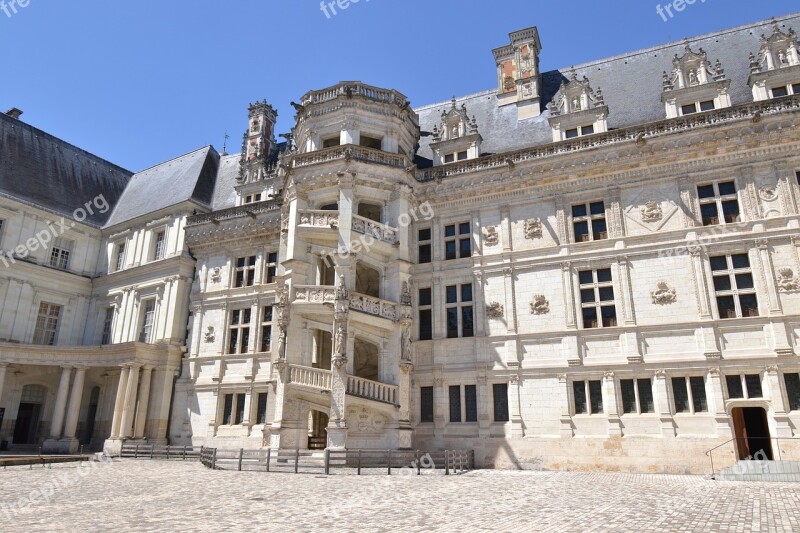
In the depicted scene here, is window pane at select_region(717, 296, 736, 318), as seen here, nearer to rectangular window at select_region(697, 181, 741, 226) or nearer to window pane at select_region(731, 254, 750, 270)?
window pane at select_region(731, 254, 750, 270)

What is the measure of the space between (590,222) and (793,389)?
28.1ft

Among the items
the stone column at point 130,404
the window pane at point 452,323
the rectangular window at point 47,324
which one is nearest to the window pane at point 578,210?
the window pane at point 452,323

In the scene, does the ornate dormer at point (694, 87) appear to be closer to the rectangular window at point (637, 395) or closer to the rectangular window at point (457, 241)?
the rectangular window at point (457, 241)

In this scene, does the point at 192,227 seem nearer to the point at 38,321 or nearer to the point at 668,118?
the point at 38,321

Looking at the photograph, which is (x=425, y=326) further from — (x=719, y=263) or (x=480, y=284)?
(x=719, y=263)

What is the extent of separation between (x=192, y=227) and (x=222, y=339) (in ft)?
21.3

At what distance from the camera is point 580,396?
19484mm

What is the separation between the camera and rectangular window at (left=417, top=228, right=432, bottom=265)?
23.8m

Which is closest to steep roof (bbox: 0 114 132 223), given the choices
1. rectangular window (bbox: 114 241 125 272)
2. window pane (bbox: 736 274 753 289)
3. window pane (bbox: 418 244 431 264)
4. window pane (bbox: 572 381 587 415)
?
rectangular window (bbox: 114 241 125 272)

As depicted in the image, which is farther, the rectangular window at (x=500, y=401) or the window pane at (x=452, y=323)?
the window pane at (x=452, y=323)

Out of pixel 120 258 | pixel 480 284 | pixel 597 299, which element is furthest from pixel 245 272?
pixel 597 299

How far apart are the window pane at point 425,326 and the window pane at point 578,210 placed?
716 centimetres

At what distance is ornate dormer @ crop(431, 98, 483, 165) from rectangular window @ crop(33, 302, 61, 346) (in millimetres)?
22763

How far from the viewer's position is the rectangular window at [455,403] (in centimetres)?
2114
